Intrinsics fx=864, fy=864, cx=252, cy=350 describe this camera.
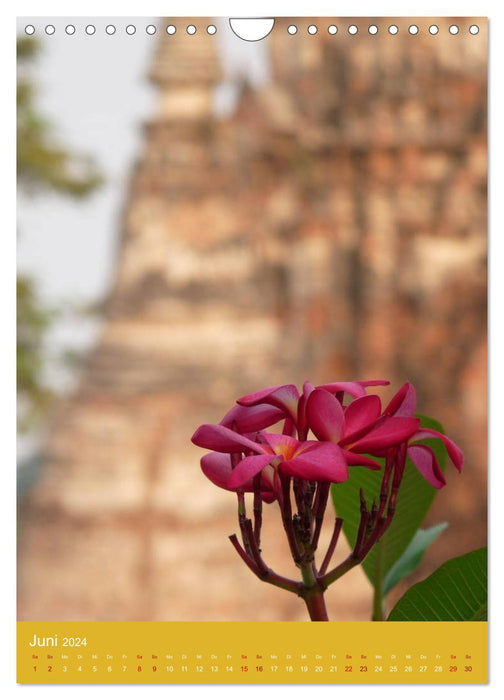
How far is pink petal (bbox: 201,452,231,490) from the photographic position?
0.34 meters

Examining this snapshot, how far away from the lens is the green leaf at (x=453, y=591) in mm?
411

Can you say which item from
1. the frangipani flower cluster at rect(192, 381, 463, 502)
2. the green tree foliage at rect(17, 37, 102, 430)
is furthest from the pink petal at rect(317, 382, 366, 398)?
the green tree foliage at rect(17, 37, 102, 430)

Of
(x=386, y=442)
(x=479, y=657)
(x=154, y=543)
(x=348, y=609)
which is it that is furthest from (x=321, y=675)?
(x=154, y=543)

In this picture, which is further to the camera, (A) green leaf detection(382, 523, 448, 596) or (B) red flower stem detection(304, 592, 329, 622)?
(A) green leaf detection(382, 523, 448, 596)

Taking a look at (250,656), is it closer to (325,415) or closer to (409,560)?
(409,560)

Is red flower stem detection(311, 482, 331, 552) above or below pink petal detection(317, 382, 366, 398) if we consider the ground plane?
below

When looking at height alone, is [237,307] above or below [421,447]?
above

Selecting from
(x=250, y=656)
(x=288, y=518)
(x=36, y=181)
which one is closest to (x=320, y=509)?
(x=288, y=518)

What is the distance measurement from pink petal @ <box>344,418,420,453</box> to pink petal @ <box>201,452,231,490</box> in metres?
0.05

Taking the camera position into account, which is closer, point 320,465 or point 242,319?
point 320,465

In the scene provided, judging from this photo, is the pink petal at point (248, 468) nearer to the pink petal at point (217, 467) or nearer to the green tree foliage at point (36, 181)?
the pink petal at point (217, 467)

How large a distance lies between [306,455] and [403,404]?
6cm

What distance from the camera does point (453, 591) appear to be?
41 centimetres

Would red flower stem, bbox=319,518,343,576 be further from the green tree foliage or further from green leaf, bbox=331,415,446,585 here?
the green tree foliage
